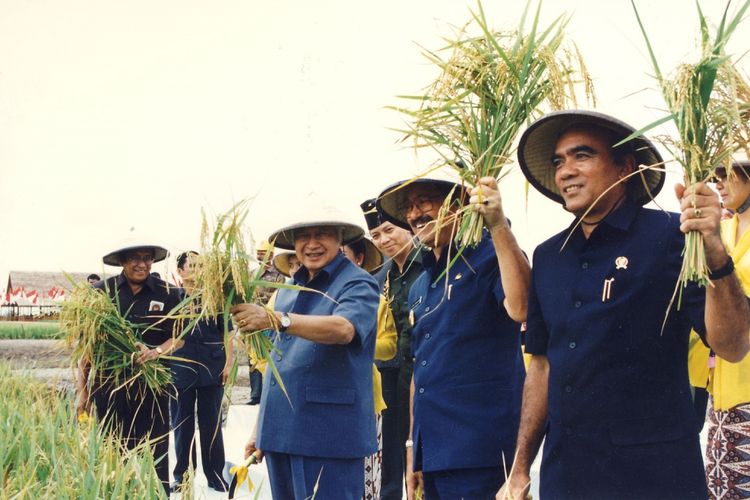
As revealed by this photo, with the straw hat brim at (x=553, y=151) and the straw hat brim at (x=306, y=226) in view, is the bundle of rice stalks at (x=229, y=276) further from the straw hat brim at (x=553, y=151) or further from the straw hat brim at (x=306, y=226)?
the straw hat brim at (x=553, y=151)

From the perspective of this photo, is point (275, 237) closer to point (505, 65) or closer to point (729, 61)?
point (505, 65)

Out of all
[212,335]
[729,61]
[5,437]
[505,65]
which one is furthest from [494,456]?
[212,335]

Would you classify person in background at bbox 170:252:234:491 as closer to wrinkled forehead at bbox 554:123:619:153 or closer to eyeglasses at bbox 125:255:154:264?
eyeglasses at bbox 125:255:154:264

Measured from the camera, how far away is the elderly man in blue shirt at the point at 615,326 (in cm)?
195

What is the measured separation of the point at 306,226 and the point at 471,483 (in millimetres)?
1419

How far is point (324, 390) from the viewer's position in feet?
10.6

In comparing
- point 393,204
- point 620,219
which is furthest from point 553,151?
point 393,204

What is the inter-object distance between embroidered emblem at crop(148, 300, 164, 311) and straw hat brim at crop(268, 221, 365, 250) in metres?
1.44

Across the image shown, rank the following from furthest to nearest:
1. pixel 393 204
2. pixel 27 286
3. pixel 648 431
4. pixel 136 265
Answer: pixel 27 286, pixel 136 265, pixel 393 204, pixel 648 431

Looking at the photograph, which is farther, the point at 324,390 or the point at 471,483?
the point at 324,390

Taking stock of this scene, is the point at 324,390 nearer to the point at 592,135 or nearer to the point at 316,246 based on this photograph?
the point at 316,246

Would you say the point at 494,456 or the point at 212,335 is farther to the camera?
the point at 212,335

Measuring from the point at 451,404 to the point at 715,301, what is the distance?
1130 mm

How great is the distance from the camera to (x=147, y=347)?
4805 mm
